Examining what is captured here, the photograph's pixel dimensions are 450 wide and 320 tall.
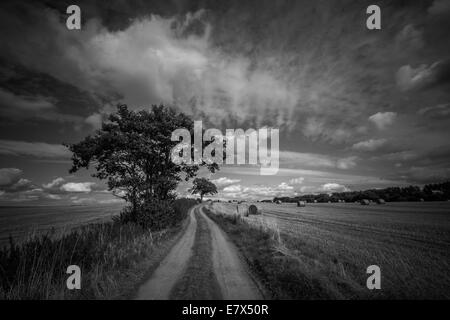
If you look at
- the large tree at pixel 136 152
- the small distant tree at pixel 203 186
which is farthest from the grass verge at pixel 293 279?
the small distant tree at pixel 203 186

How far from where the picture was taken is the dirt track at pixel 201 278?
7.02 meters

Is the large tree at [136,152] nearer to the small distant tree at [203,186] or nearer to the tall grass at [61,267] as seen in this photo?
the tall grass at [61,267]

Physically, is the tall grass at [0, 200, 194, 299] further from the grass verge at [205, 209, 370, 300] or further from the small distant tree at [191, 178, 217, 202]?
the small distant tree at [191, 178, 217, 202]

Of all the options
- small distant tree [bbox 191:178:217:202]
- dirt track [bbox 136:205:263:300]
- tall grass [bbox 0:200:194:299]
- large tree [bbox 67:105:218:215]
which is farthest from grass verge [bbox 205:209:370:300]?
small distant tree [bbox 191:178:217:202]

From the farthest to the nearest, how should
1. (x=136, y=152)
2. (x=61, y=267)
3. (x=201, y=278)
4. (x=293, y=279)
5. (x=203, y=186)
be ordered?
(x=203, y=186), (x=136, y=152), (x=61, y=267), (x=201, y=278), (x=293, y=279)

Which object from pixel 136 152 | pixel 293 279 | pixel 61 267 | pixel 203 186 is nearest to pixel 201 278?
pixel 293 279

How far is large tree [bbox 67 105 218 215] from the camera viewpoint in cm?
2112

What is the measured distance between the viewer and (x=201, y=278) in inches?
331

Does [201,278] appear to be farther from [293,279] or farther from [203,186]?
[203,186]

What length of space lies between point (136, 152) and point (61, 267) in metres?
13.4
